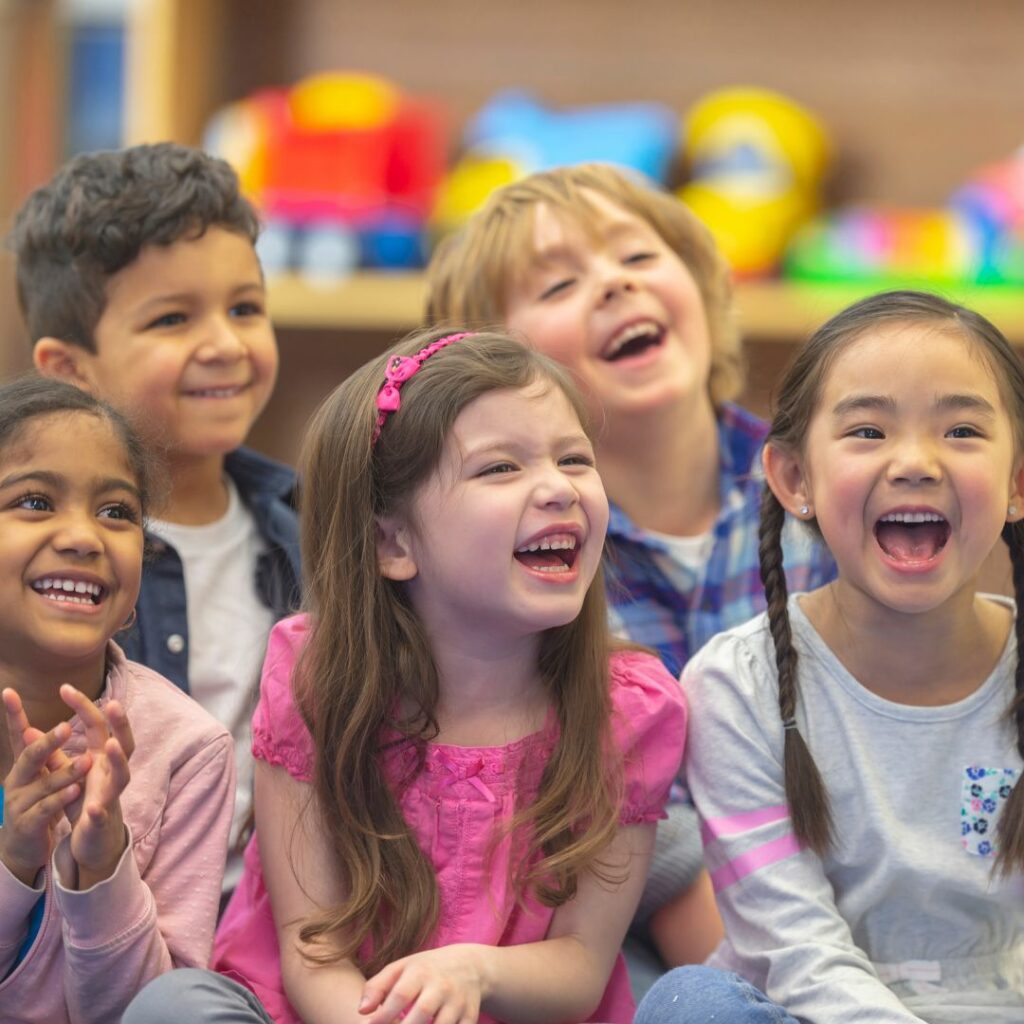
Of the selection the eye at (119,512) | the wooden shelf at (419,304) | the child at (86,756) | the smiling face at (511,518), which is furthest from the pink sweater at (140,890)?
the wooden shelf at (419,304)

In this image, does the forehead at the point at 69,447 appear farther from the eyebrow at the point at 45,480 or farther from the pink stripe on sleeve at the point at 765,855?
the pink stripe on sleeve at the point at 765,855

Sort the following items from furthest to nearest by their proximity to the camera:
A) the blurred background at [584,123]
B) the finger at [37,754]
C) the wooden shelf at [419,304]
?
the blurred background at [584,123] → the wooden shelf at [419,304] → the finger at [37,754]

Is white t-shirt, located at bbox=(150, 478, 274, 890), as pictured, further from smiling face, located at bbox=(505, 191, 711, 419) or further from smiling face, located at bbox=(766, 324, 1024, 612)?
smiling face, located at bbox=(766, 324, 1024, 612)

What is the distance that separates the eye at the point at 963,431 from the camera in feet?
4.17

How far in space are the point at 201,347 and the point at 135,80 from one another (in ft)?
4.51

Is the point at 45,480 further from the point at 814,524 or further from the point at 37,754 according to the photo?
the point at 814,524

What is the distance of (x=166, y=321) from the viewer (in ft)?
5.34

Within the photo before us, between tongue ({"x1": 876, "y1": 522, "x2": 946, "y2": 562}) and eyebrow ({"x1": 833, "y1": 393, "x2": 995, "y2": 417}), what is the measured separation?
9cm

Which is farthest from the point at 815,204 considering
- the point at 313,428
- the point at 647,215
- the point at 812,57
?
the point at 313,428

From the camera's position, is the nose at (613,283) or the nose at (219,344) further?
the nose at (613,283)

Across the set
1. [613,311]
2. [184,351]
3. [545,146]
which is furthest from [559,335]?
[545,146]

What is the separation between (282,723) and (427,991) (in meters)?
0.26

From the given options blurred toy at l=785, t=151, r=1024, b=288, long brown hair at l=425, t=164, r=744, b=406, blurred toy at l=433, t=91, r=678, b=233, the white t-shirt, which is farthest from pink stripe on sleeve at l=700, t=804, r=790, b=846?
blurred toy at l=433, t=91, r=678, b=233

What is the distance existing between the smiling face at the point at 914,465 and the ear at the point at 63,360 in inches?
30.2
